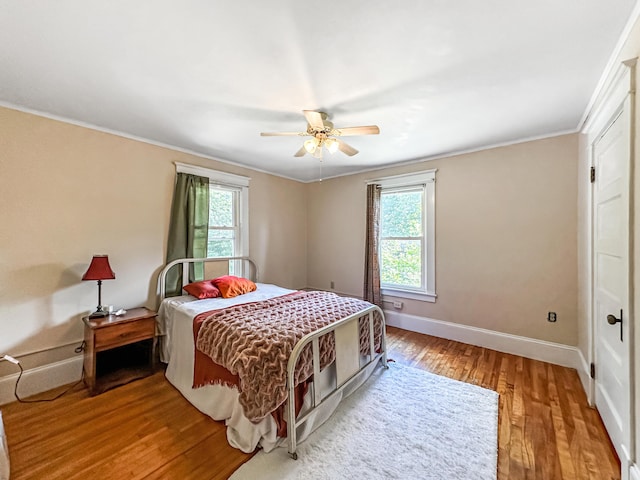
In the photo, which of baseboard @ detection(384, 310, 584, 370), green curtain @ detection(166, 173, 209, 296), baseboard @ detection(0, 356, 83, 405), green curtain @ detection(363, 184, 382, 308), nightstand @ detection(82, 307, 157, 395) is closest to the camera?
baseboard @ detection(0, 356, 83, 405)

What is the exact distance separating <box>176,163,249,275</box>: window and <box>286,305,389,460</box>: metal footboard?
7.33ft

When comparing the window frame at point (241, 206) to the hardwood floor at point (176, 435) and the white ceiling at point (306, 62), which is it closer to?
the white ceiling at point (306, 62)

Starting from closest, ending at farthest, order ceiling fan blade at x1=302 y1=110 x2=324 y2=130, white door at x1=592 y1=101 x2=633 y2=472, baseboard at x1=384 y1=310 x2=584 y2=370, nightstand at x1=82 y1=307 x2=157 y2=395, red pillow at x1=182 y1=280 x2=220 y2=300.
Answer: white door at x1=592 y1=101 x2=633 y2=472, ceiling fan blade at x1=302 y1=110 x2=324 y2=130, nightstand at x1=82 y1=307 x2=157 y2=395, baseboard at x1=384 y1=310 x2=584 y2=370, red pillow at x1=182 y1=280 x2=220 y2=300

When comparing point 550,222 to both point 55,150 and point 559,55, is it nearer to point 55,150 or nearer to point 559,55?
point 559,55

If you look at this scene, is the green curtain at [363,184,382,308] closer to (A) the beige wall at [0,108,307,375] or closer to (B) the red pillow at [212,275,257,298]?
(B) the red pillow at [212,275,257,298]

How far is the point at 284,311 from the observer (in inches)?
93.5

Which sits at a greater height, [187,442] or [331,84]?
[331,84]

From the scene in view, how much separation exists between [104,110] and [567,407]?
14.7 feet

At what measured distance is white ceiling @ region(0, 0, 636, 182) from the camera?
1.28 metres

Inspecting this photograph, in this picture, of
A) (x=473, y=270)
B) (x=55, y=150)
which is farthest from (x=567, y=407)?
(x=55, y=150)

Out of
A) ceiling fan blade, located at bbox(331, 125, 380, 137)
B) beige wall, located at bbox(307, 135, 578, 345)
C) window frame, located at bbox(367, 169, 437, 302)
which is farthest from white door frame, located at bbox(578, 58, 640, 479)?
window frame, located at bbox(367, 169, 437, 302)

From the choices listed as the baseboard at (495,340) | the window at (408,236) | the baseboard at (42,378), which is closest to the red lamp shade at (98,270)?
the baseboard at (42,378)

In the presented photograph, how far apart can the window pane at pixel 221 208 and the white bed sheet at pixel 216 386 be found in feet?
3.68

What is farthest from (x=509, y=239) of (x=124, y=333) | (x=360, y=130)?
(x=124, y=333)
